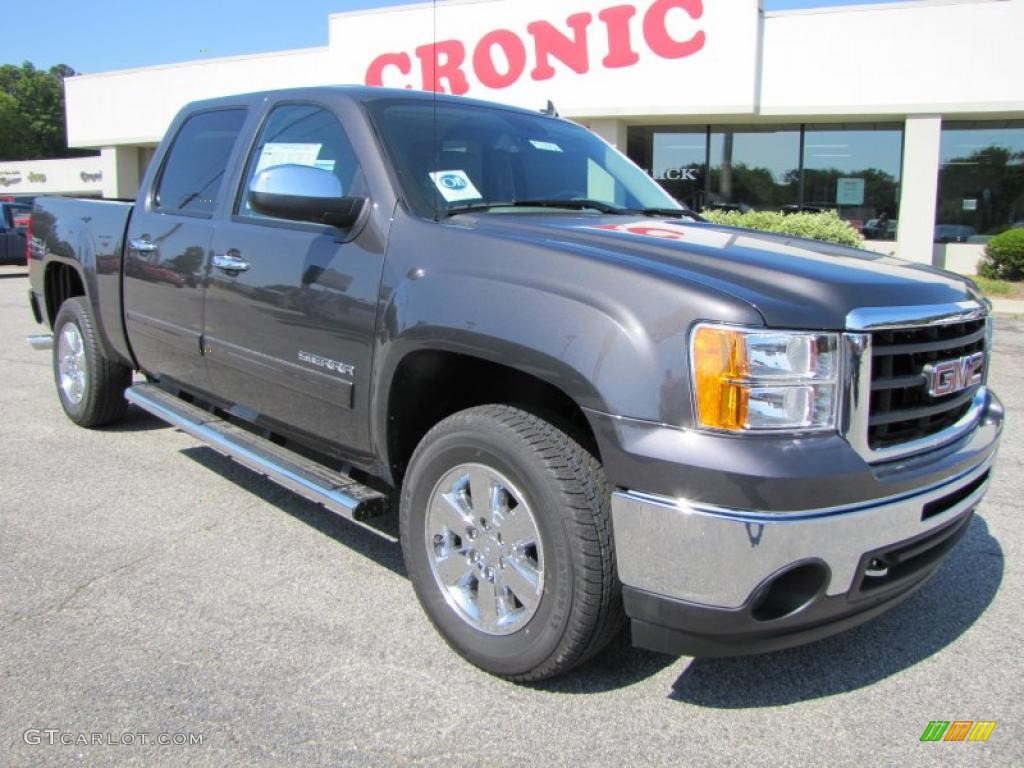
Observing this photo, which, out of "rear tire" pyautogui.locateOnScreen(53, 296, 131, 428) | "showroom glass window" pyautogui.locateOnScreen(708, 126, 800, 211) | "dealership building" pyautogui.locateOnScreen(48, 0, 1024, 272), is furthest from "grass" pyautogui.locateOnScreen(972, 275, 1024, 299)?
"rear tire" pyautogui.locateOnScreen(53, 296, 131, 428)

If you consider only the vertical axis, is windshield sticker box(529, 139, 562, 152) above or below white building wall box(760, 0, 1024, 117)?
below

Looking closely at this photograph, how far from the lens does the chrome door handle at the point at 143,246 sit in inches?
176

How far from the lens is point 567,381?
2430mm

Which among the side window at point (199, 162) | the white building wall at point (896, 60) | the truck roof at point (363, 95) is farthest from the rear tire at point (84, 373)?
the white building wall at point (896, 60)

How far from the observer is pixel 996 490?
15.4 feet

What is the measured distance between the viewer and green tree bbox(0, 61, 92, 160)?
76.9 meters

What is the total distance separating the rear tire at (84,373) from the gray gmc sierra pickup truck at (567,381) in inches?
60.4

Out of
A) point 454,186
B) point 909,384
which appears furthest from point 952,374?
point 454,186

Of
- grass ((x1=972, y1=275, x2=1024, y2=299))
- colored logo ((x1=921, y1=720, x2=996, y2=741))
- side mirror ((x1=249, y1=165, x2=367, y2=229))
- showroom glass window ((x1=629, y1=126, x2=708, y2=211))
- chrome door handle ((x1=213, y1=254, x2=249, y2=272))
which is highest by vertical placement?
showroom glass window ((x1=629, y1=126, x2=708, y2=211))

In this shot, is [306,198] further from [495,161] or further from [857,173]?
[857,173]

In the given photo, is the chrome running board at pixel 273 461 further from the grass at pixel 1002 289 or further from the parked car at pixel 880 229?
the parked car at pixel 880 229

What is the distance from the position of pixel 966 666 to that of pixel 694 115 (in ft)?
55.5

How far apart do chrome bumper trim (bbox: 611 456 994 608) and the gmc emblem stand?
380 mm

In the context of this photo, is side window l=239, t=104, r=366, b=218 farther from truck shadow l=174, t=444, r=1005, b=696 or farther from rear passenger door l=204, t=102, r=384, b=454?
truck shadow l=174, t=444, r=1005, b=696
